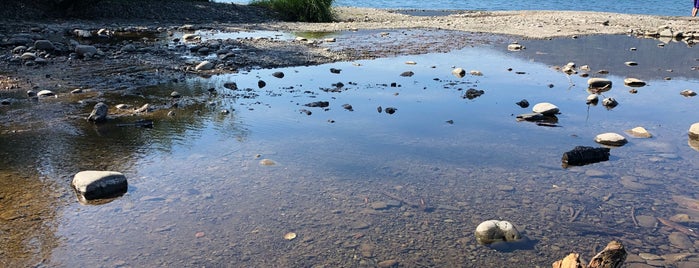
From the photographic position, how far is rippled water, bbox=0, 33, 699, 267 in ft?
11.2

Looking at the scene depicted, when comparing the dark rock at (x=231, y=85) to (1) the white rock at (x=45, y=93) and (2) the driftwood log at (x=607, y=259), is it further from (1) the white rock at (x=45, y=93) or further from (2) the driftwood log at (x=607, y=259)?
(2) the driftwood log at (x=607, y=259)

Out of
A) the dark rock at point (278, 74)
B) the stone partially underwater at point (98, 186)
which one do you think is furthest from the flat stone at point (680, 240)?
the dark rock at point (278, 74)

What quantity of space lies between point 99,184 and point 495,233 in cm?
271

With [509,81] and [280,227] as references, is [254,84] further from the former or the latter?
[280,227]

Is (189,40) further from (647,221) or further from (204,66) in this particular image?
(647,221)

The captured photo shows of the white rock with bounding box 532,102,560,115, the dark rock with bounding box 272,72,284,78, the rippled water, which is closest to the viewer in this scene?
the rippled water

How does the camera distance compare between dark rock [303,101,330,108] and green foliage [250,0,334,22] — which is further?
green foliage [250,0,334,22]

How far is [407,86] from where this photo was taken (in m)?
8.02

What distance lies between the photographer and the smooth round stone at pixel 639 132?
225 inches

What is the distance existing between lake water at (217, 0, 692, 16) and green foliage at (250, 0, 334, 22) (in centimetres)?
952

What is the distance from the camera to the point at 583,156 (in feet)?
16.1

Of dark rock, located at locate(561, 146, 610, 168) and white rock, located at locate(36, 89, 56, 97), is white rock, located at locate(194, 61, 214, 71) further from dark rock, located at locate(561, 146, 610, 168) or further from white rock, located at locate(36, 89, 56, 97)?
dark rock, located at locate(561, 146, 610, 168)

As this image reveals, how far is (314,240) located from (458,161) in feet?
6.15

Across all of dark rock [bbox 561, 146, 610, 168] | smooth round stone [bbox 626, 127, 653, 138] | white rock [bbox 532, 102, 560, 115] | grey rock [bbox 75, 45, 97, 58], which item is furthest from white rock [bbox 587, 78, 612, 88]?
grey rock [bbox 75, 45, 97, 58]
